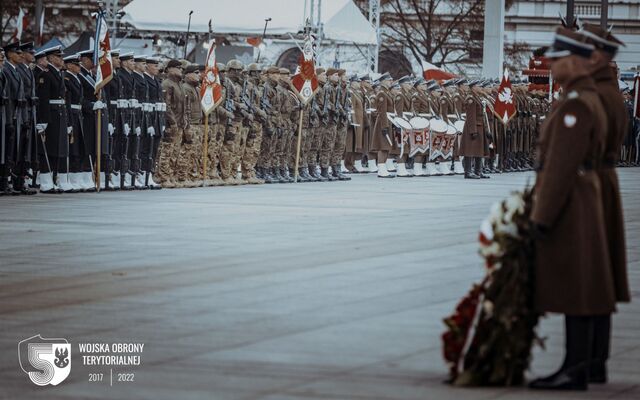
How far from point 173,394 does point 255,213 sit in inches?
523

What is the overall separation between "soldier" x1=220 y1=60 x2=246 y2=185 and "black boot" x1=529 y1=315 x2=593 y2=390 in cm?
2041

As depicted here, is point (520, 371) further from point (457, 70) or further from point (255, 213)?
point (457, 70)

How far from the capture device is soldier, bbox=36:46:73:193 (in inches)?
968

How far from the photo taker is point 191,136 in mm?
27750

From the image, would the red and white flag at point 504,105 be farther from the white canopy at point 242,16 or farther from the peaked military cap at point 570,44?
the peaked military cap at point 570,44

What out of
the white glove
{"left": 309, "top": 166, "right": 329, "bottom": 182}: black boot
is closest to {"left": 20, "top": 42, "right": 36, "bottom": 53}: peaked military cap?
the white glove

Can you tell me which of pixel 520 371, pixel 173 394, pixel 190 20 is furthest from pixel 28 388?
pixel 190 20

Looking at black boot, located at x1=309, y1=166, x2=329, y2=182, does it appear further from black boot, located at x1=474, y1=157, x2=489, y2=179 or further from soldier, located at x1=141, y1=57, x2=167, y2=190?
soldier, located at x1=141, y1=57, x2=167, y2=190

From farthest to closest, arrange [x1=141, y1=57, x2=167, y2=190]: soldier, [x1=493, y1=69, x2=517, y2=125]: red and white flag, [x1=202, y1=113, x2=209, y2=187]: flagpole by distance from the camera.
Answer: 1. [x1=493, y1=69, x2=517, y2=125]: red and white flag
2. [x1=202, y1=113, x2=209, y2=187]: flagpole
3. [x1=141, y1=57, x2=167, y2=190]: soldier

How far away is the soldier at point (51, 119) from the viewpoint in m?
24.6

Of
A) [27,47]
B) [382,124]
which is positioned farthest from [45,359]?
[382,124]

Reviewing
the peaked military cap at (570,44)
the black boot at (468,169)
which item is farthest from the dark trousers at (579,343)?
the black boot at (468,169)

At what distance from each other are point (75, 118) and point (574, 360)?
1753 cm

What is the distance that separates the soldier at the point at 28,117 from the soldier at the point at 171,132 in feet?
10.6
